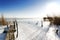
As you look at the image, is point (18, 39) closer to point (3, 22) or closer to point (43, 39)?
point (43, 39)

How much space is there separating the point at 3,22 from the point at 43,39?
20.1 metres

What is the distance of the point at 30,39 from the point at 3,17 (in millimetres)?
21142

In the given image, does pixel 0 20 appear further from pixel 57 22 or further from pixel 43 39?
pixel 43 39

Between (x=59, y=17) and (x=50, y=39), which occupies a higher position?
(x=59, y=17)

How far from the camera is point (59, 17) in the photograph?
2622cm

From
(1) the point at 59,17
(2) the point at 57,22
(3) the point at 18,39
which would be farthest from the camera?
Answer: (1) the point at 59,17

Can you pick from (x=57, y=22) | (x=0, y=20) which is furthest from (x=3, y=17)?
(x=57, y=22)

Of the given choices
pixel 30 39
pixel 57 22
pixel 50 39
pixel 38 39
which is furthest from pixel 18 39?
pixel 57 22

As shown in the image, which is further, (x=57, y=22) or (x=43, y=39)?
(x=57, y=22)

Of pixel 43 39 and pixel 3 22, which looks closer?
pixel 43 39

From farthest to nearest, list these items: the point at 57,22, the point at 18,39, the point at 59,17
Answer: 1. the point at 59,17
2. the point at 57,22
3. the point at 18,39

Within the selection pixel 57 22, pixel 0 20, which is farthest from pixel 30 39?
pixel 0 20

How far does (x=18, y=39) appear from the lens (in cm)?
781

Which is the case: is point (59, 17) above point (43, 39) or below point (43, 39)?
above
